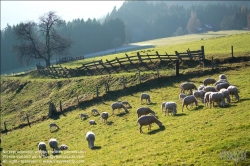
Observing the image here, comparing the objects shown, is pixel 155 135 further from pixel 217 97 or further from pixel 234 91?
pixel 234 91

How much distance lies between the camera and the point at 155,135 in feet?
63.5

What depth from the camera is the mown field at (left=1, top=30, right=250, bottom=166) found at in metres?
14.6


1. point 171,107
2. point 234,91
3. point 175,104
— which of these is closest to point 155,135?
point 171,107

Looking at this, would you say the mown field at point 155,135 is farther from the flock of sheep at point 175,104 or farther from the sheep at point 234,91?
the flock of sheep at point 175,104

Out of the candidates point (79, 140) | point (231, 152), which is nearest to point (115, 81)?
point (79, 140)

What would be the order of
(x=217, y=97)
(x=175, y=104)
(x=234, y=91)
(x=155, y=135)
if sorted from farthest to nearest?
(x=175, y=104)
(x=234, y=91)
(x=217, y=97)
(x=155, y=135)

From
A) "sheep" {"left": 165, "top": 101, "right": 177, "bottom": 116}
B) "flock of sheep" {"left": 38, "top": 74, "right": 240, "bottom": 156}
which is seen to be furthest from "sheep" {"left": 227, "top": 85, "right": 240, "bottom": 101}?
"sheep" {"left": 165, "top": 101, "right": 177, "bottom": 116}

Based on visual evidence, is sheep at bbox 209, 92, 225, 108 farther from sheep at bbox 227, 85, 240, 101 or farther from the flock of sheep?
sheep at bbox 227, 85, 240, 101

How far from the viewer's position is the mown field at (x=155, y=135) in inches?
576

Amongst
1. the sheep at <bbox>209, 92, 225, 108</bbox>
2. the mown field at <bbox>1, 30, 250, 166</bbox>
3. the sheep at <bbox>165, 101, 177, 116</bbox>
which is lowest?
the mown field at <bbox>1, 30, 250, 166</bbox>

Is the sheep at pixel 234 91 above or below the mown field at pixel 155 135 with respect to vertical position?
above

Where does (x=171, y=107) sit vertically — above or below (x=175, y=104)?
below

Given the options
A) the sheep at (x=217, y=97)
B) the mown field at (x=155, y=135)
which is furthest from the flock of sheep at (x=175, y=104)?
the mown field at (x=155, y=135)

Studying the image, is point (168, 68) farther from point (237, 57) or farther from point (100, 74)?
point (100, 74)
